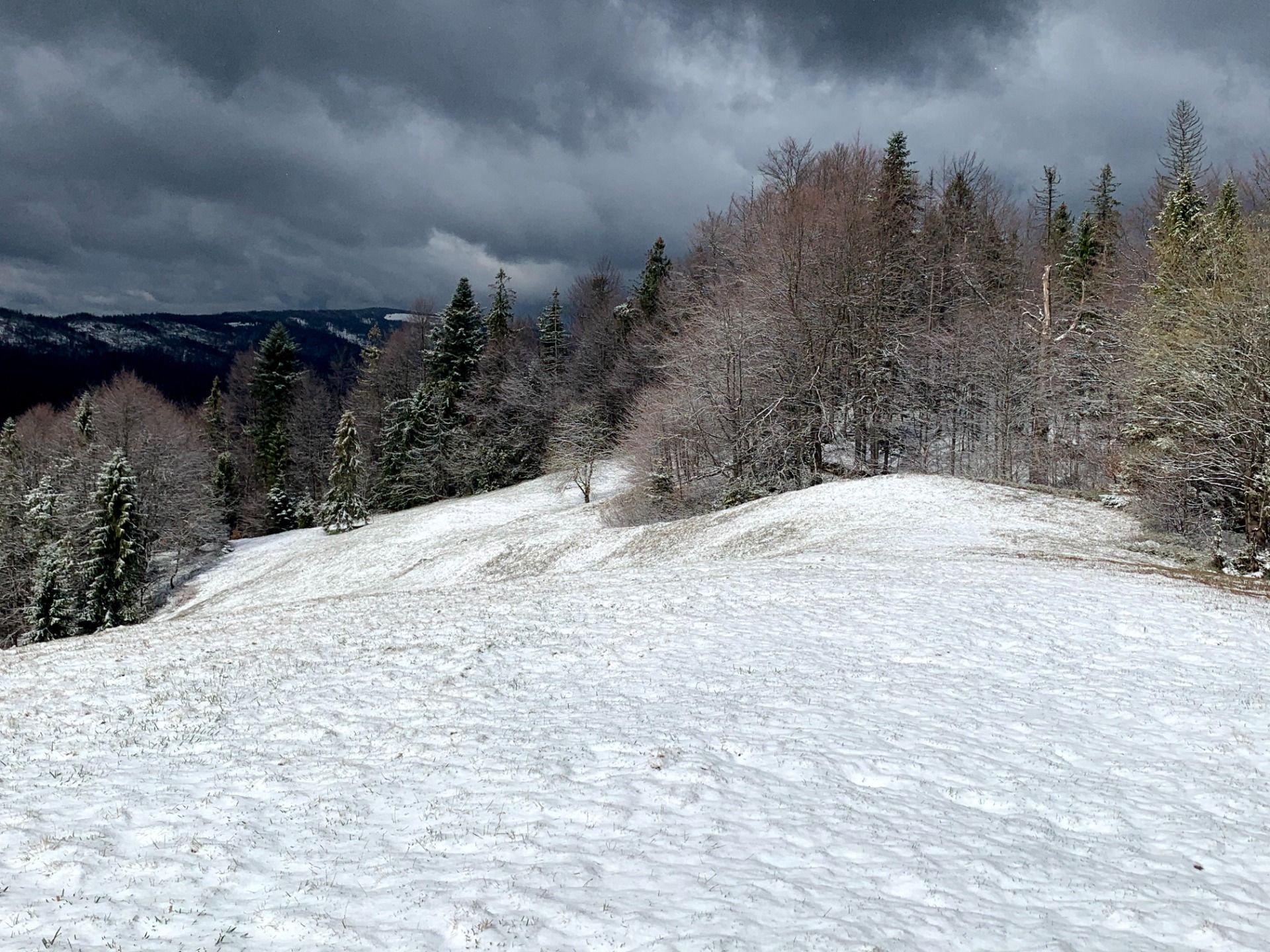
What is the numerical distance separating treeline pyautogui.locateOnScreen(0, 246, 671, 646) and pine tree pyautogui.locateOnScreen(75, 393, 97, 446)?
7.1 inches

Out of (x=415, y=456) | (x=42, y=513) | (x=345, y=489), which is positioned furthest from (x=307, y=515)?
(x=42, y=513)

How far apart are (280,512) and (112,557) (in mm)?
22724

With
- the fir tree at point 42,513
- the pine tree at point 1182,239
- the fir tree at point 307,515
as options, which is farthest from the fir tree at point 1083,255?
the fir tree at point 42,513

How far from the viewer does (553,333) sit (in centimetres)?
6925

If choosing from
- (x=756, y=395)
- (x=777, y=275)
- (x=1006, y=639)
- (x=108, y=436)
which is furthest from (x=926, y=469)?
(x=108, y=436)

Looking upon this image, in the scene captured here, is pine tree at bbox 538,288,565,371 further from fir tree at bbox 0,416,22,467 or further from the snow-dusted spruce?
fir tree at bbox 0,416,22,467

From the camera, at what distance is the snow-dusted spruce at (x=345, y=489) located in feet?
156

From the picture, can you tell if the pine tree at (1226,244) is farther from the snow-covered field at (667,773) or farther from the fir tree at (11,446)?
the fir tree at (11,446)

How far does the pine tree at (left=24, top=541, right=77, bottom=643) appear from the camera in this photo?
119 feet

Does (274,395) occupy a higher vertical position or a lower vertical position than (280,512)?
higher

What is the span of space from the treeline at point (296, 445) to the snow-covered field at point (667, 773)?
28.9m

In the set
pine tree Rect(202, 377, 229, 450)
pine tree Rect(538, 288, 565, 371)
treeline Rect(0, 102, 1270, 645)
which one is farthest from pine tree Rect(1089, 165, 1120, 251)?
pine tree Rect(202, 377, 229, 450)

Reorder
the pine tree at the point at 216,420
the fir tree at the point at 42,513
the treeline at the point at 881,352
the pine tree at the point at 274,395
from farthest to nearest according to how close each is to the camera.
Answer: the pine tree at the point at 216,420, the pine tree at the point at 274,395, the fir tree at the point at 42,513, the treeline at the point at 881,352

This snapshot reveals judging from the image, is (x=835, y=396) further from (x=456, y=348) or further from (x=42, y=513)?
(x=42, y=513)
